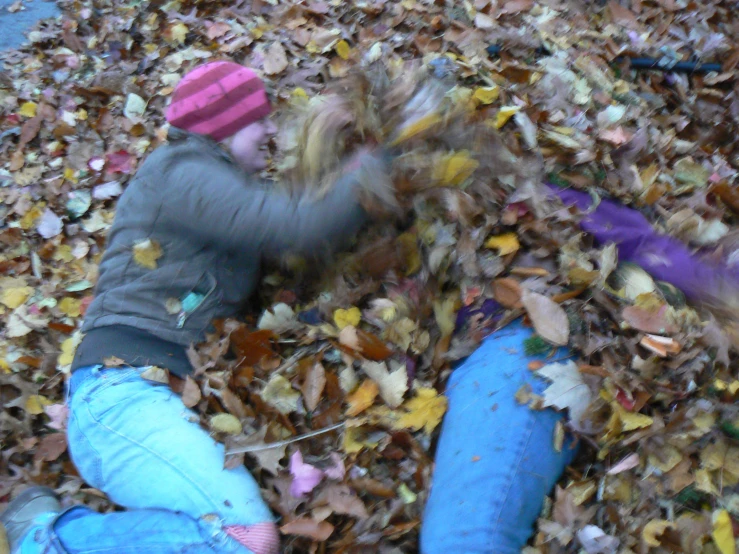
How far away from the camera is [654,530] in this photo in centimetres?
176

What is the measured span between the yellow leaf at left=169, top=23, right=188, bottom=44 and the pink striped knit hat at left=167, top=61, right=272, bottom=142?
69.4 inches

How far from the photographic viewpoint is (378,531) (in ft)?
6.57

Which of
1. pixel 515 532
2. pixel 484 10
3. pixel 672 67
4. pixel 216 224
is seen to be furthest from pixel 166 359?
pixel 672 67

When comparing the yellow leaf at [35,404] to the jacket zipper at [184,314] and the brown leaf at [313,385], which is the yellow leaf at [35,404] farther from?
the brown leaf at [313,385]

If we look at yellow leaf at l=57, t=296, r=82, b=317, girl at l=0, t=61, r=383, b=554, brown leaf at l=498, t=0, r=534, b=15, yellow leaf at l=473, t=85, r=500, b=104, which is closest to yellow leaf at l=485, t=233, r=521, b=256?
girl at l=0, t=61, r=383, b=554

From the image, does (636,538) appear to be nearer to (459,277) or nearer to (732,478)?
(732,478)

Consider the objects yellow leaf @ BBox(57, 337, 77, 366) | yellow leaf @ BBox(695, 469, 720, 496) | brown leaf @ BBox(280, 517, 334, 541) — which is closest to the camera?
yellow leaf @ BBox(695, 469, 720, 496)

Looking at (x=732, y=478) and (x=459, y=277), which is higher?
(x=459, y=277)

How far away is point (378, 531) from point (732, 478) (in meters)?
1.13

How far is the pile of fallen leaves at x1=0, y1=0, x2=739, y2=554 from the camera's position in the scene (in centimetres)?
189

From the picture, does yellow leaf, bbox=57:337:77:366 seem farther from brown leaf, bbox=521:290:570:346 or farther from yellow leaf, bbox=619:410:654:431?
yellow leaf, bbox=619:410:654:431

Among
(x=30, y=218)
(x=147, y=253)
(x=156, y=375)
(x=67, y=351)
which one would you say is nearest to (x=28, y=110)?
(x=30, y=218)

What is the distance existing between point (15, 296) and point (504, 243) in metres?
2.49

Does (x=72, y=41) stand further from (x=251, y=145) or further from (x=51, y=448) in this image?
(x=51, y=448)
